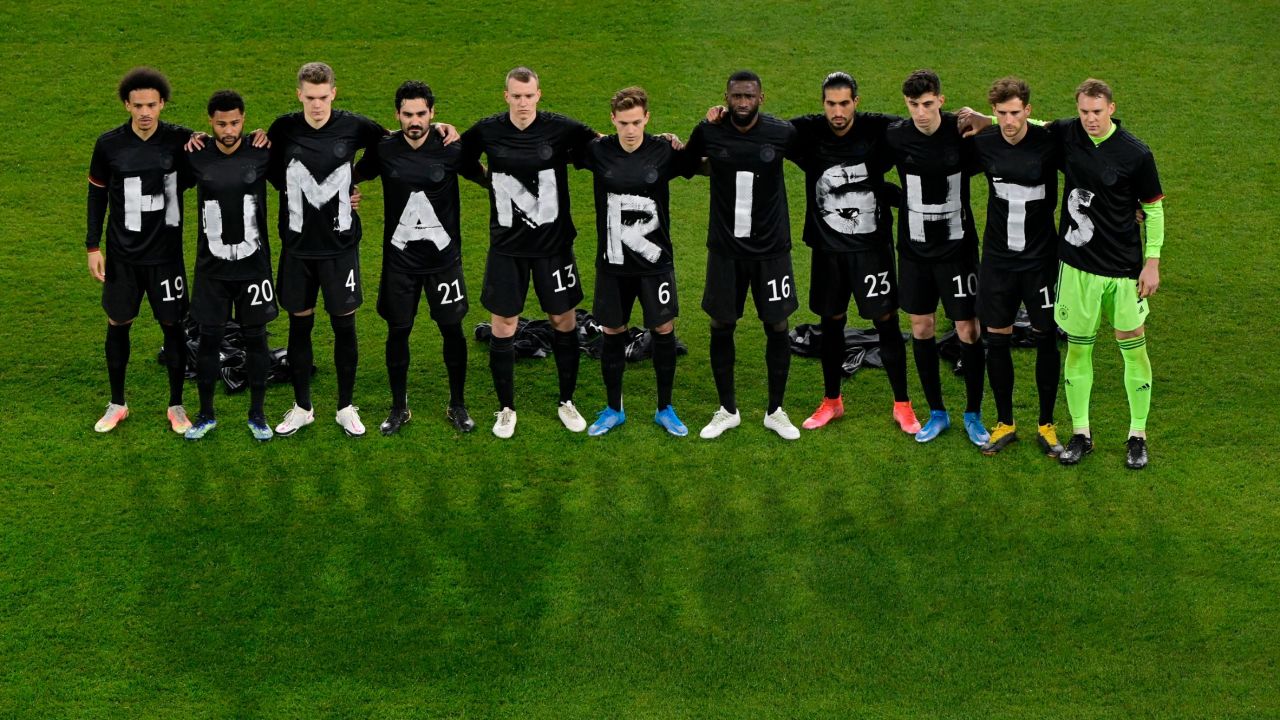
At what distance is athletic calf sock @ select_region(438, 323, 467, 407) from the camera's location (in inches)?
345

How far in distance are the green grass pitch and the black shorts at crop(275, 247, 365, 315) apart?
820 millimetres

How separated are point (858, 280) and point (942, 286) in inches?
19.1

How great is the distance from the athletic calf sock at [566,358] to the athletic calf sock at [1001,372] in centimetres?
245

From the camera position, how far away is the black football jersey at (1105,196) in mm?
7898

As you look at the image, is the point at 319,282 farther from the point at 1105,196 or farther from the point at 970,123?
the point at 1105,196

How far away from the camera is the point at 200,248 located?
8547mm

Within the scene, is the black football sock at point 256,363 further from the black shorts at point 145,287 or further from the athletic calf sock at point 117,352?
the athletic calf sock at point 117,352

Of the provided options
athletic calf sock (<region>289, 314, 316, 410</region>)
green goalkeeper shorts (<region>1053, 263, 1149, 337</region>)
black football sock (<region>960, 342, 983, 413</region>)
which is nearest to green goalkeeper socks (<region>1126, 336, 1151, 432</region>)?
green goalkeeper shorts (<region>1053, 263, 1149, 337</region>)

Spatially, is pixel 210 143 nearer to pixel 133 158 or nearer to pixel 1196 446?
pixel 133 158

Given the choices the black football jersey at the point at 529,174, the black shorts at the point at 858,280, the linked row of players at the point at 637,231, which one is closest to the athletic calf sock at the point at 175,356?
the linked row of players at the point at 637,231

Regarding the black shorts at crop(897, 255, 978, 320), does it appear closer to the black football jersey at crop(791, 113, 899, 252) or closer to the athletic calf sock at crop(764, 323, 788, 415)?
the black football jersey at crop(791, 113, 899, 252)

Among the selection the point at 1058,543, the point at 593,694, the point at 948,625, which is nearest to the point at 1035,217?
the point at 1058,543

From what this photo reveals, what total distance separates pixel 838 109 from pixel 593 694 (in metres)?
3.54

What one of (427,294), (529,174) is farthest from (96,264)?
(529,174)
